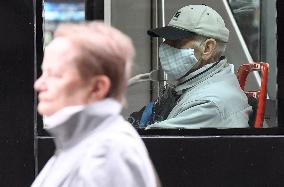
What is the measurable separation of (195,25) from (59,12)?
0.79 m

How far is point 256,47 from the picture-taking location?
13.3ft

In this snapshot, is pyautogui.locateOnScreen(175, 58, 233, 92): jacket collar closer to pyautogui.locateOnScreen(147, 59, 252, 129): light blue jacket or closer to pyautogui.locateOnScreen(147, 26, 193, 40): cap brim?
pyautogui.locateOnScreen(147, 59, 252, 129): light blue jacket

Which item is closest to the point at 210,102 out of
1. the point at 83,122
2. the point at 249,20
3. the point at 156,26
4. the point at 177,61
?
the point at 177,61

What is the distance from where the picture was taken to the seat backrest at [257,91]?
150 inches

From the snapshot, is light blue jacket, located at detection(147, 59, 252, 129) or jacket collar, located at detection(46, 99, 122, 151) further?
light blue jacket, located at detection(147, 59, 252, 129)

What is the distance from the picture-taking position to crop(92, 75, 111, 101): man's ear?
6.21ft

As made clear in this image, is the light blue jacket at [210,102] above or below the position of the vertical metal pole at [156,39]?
below

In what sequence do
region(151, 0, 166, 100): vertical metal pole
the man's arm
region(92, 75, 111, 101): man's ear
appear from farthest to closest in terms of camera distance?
region(151, 0, 166, 100): vertical metal pole, the man's arm, region(92, 75, 111, 101): man's ear

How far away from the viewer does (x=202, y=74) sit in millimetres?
3865

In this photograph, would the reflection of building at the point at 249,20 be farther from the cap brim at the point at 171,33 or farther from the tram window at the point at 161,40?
the cap brim at the point at 171,33

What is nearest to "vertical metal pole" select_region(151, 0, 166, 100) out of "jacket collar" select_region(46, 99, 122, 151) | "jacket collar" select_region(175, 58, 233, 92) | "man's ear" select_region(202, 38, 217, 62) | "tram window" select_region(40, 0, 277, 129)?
"tram window" select_region(40, 0, 277, 129)

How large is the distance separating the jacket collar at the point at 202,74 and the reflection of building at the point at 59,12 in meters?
Result: 0.70

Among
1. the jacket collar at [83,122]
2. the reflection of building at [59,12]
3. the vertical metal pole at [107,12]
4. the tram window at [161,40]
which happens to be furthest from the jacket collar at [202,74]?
the jacket collar at [83,122]
